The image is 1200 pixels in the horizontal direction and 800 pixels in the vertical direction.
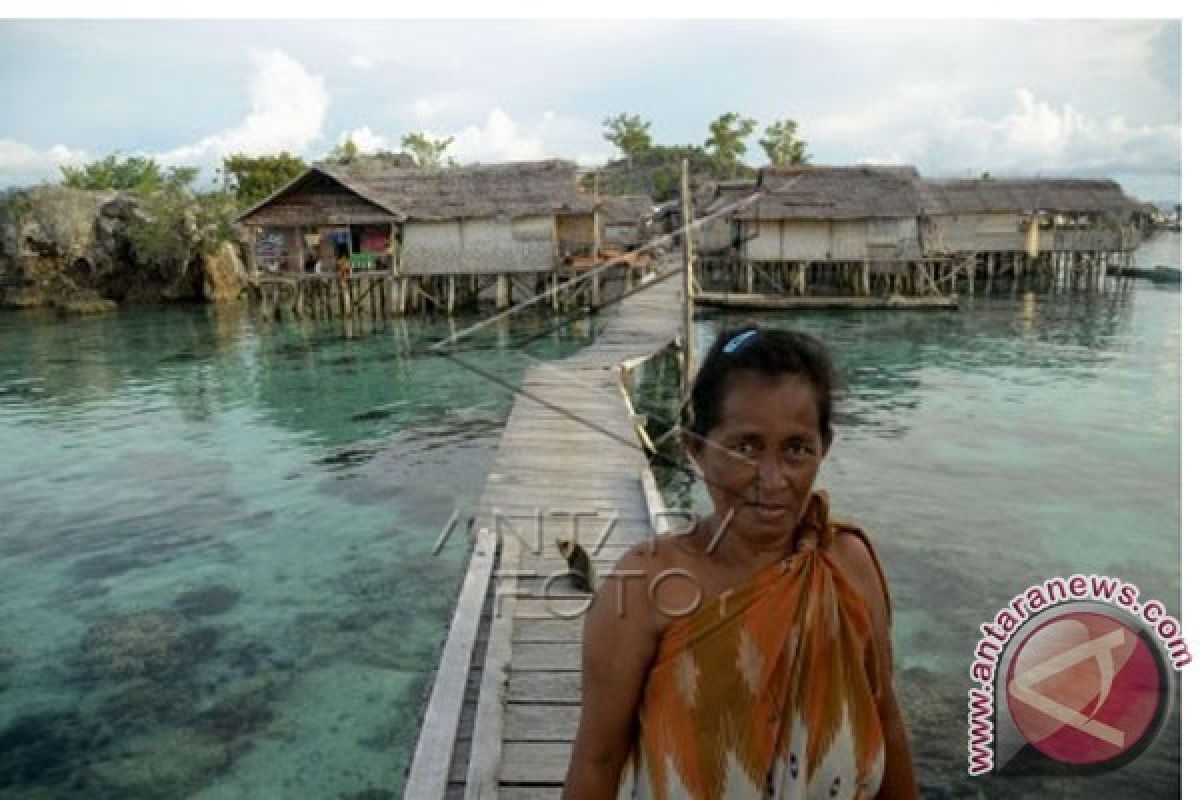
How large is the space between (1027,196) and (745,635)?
97.4 feet

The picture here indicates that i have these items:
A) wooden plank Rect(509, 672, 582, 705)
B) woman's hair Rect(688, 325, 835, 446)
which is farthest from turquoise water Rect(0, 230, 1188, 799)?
woman's hair Rect(688, 325, 835, 446)

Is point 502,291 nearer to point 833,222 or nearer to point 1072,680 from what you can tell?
point 833,222

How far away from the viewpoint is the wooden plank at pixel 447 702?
9.30 feet

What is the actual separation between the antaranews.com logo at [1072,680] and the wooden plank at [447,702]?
7.12 feet

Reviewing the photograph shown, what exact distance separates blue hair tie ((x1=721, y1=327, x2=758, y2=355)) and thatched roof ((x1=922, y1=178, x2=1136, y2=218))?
90.3ft

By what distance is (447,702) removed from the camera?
3266 millimetres

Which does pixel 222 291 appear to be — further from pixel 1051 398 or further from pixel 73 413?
pixel 1051 398

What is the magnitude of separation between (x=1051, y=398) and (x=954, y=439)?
3.09 metres

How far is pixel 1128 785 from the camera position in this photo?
4.18m

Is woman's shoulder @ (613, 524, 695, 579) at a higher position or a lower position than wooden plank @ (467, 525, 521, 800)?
higher

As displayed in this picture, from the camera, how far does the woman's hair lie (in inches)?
52.9

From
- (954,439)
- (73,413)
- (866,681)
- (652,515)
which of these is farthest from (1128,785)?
(73,413)

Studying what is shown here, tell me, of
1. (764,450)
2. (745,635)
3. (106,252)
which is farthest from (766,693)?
(106,252)

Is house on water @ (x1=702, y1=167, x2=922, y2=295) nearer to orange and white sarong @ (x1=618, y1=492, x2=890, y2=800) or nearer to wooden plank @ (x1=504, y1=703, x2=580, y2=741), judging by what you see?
wooden plank @ (x1=504, y1=703, x2=580, y2=741)
